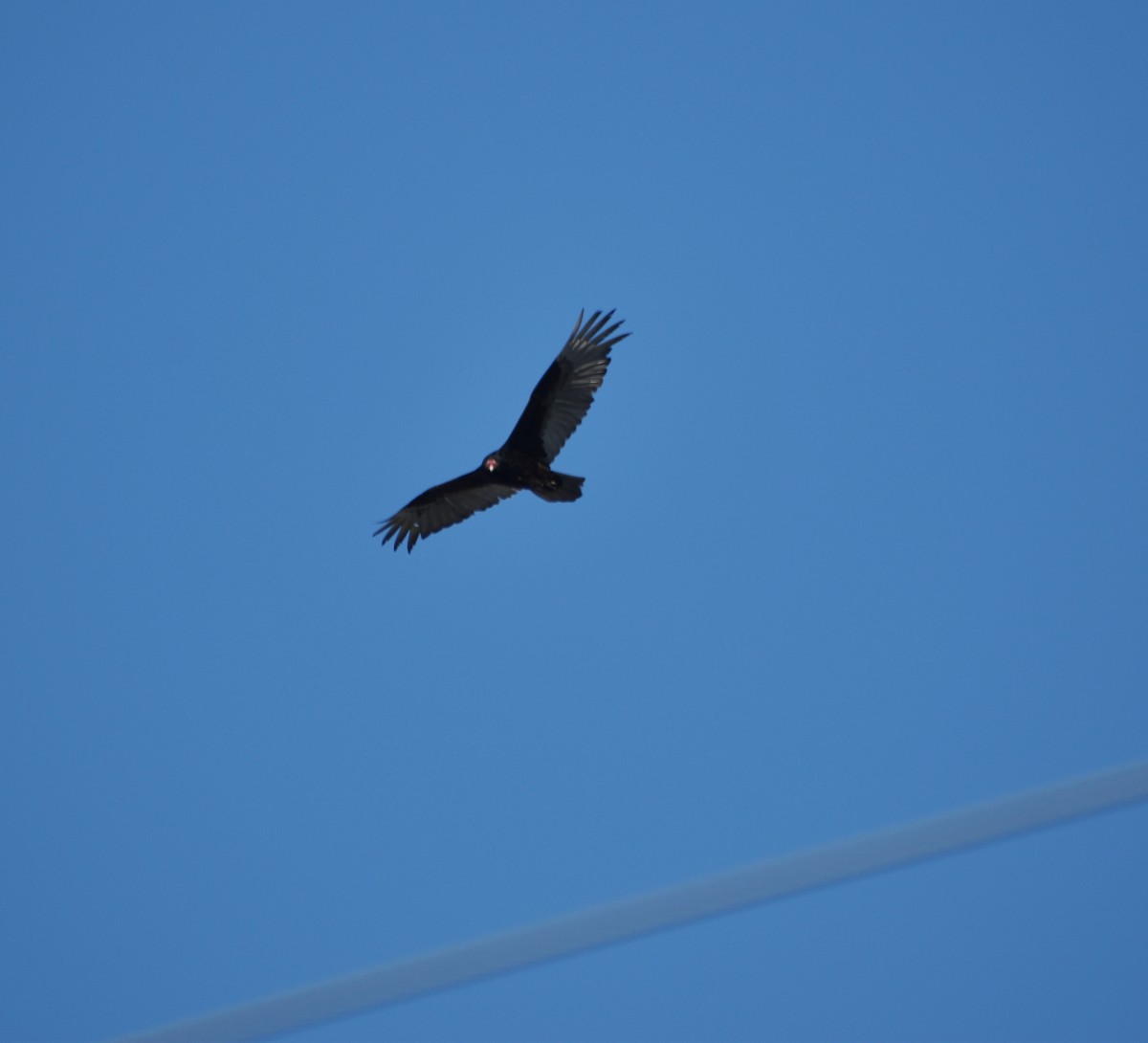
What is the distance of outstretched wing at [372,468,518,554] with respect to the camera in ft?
55.9

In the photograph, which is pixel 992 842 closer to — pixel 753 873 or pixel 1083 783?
pixel 1083 783

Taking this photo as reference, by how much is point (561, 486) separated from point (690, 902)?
→ 12.2m

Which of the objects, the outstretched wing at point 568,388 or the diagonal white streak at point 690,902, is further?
the outstretched wing at point 568,388

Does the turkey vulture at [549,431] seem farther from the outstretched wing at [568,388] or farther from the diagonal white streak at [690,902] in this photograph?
the diagonal white streak at [690,902]

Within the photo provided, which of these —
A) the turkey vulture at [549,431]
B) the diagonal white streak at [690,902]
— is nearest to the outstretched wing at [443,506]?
the turkey vulture at [549,431]

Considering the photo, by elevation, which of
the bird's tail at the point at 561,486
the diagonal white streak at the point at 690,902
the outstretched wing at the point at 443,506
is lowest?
the diagonal white streak at the point at 690,902

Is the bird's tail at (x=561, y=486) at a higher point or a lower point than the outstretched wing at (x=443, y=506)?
lower

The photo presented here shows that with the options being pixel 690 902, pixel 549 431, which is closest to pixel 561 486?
pixel 549 431

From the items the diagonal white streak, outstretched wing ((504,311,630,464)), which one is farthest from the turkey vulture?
the diagonal white streak

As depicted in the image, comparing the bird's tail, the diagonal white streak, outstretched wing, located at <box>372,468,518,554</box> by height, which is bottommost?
the diagonal white streak

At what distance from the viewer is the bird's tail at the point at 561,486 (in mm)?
16141

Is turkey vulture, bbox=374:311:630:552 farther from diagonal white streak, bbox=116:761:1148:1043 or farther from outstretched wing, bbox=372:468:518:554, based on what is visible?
diagonal white streak, bbox=116:761:1148:1043

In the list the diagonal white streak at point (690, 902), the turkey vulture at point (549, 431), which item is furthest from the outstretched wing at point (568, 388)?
the diagonal white streak at point (690, 902)

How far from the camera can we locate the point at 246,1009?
4.38 m
